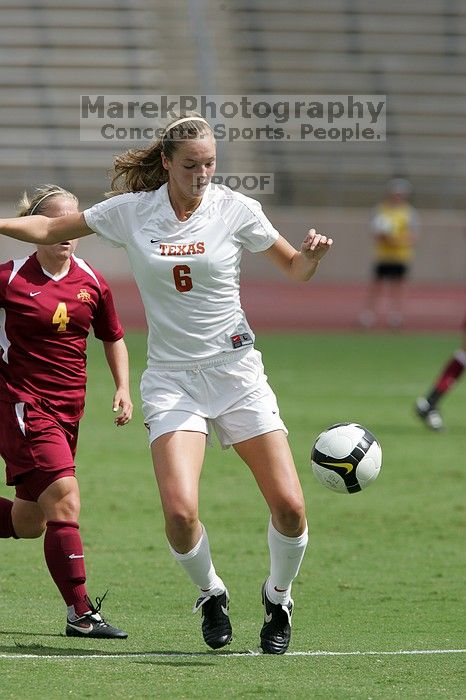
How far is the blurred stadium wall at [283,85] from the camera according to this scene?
96.5 ft

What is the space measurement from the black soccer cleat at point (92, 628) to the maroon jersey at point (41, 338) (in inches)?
35.2

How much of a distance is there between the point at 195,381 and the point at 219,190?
84cm

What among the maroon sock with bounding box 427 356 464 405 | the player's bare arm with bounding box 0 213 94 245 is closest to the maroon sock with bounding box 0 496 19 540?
the player's bare arm with bounding box 0 213 94 245

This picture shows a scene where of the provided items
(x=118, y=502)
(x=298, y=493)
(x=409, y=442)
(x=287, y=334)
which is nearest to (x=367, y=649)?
(x=298, y=493)

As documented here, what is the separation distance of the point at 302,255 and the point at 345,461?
1.04 m

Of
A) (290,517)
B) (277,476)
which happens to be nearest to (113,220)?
(277,476)

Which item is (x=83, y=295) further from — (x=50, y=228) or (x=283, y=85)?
(x=283, y=85)

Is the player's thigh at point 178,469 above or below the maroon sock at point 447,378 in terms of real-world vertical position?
above

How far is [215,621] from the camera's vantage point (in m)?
5.50

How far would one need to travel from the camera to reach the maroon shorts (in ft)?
18.7

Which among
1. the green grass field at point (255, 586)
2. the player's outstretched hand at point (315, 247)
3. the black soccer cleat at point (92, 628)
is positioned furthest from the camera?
the black soccer cleat at point (92, 628)

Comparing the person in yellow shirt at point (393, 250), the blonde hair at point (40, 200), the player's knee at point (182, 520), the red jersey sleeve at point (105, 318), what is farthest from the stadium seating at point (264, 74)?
the player's knee at point (182, 520)

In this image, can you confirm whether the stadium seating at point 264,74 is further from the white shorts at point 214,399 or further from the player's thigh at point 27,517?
the white shorts at point 214,399

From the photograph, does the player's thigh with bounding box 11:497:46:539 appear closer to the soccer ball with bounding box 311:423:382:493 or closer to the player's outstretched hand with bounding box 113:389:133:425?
the player's outstretched hand with bounding box 113:389:133:425
